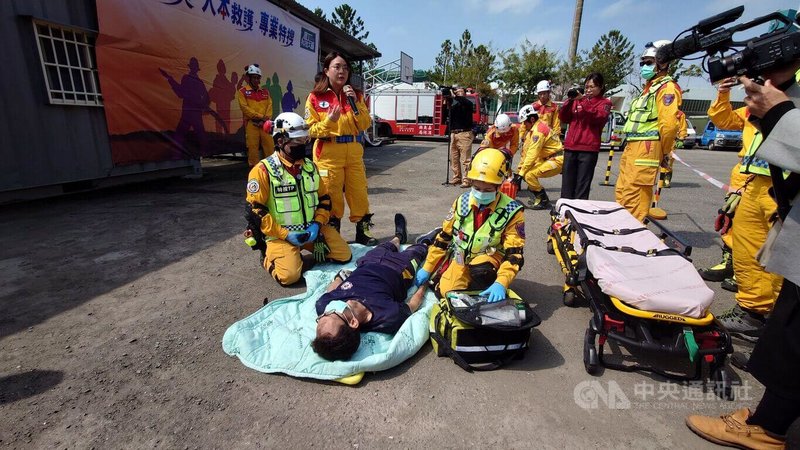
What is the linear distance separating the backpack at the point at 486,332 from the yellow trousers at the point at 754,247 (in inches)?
68.9

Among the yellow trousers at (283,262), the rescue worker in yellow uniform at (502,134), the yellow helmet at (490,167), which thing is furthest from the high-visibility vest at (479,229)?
the rescue worker in yellow uniform at (502,134)

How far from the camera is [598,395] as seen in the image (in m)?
2.38

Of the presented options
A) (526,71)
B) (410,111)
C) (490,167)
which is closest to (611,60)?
(526,71)

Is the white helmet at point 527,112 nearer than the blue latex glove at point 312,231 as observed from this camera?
No

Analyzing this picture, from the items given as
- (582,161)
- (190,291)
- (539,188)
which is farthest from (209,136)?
(582,161)

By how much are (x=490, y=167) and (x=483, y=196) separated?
23 cm

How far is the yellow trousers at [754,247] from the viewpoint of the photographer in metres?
2.84

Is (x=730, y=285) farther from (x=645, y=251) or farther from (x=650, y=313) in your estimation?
(x=650, y=313)

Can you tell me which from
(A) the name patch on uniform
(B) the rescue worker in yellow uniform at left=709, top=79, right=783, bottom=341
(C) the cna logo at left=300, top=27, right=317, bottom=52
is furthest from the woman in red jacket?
(C) the cna logo at left=300, top=27, right=317, bottom=52

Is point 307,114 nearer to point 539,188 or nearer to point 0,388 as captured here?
point 0,388

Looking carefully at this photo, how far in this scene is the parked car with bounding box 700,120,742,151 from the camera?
18.5 m

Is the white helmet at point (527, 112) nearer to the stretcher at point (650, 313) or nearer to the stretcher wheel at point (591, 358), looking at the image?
the stretcher at point (650, 313)

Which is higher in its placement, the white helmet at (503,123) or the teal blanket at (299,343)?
the white helmet at (503,123)

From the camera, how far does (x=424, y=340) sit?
2.84 metres
